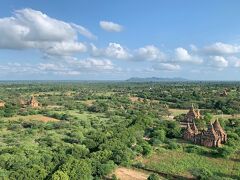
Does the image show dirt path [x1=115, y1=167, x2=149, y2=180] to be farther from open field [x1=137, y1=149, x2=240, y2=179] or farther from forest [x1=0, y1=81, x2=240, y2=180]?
open field [x1=137, y1=149, x2=240, y2=179]

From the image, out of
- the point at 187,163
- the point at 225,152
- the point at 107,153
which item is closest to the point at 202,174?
the point at 187,163

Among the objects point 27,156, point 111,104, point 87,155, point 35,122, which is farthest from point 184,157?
point 111,104

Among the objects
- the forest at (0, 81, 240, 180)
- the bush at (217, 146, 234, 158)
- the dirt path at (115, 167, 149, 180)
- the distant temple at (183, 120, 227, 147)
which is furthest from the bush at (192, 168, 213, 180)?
the distant temple at (183, 120, 227, 147)

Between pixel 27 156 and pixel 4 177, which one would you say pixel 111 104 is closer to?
pixel 27 156

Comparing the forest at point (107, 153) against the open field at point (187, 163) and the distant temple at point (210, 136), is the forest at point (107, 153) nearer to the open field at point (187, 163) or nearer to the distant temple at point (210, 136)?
the open field at point (187, 163)

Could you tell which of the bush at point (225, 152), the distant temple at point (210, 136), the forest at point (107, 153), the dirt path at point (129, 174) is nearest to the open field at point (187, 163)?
the forest at point (107, 153)

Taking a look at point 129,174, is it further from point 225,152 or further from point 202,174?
point 225,152
